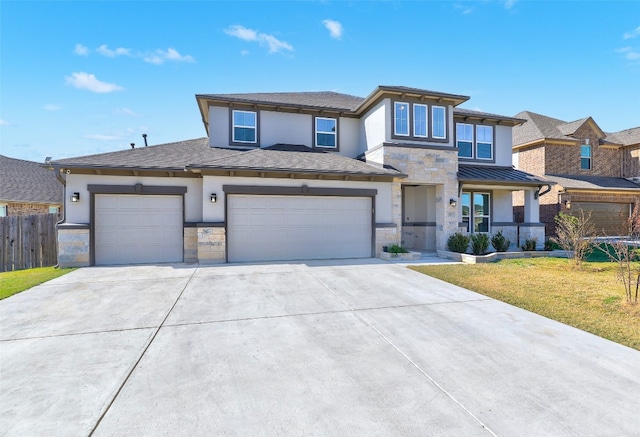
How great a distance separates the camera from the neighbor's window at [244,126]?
12.3 metres

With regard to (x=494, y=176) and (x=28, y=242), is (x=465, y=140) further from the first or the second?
(x=28, y=242)

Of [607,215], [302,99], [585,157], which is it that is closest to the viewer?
[302,99]

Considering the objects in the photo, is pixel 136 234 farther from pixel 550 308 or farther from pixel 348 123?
pixel 550 308

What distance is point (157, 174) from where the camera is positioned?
32.9 ft

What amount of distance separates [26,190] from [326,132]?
17038mm

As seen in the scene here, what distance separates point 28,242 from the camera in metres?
10.0

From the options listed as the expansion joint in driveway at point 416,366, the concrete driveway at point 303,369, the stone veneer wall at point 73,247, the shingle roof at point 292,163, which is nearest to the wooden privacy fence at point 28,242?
the stone veneer wall at point 73,247

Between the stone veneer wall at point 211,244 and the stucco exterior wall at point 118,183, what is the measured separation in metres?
0.92

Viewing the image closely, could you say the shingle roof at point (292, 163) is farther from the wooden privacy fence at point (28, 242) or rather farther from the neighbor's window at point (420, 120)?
the wooden privacy fence at point (28, 242)

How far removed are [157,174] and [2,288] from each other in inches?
189

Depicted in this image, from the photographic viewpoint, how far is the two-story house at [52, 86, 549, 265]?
9773mm

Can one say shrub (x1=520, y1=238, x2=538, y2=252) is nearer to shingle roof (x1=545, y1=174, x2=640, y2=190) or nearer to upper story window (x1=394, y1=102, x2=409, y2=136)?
shingle roof (x1=545, y1=174, x2=640, y2=190)

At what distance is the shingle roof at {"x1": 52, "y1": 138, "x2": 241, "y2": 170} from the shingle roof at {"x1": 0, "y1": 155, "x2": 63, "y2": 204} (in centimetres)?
794

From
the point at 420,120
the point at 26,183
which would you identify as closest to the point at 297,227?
the point at 420,120
